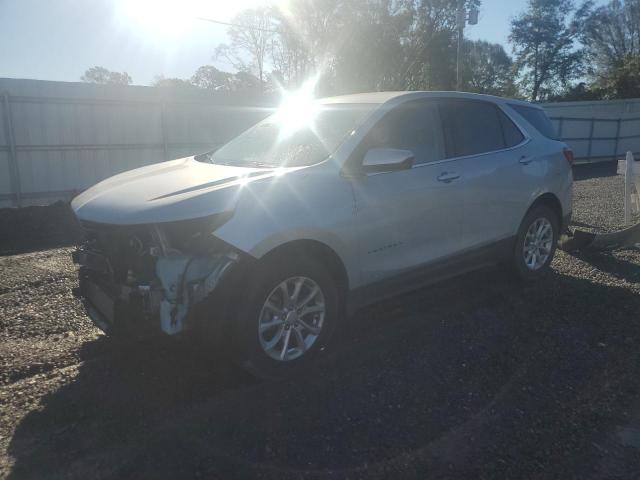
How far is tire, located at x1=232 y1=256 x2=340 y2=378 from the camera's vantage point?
337 centimetres

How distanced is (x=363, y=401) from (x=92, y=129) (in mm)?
11147

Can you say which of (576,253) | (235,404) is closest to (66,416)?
(235,404)

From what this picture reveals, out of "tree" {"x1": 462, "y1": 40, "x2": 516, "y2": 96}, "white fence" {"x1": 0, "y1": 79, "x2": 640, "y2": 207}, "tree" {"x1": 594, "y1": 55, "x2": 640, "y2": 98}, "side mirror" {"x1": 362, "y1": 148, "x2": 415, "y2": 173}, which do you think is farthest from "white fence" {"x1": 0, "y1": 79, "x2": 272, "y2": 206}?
"tree" {"x1": 462, "y1": 40, "x2": 516, "y2": 96}

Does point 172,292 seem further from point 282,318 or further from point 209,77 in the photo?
point 209,77

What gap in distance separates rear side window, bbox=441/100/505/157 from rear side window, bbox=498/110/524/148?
0.05 metres

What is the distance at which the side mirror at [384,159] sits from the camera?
3895 millimetres

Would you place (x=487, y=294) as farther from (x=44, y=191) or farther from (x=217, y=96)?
(x=217, y=96)

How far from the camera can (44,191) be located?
11953 mm

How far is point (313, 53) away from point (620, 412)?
27213 mm

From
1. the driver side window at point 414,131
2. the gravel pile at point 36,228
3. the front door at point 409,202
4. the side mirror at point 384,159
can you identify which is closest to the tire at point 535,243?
the front door at point 409,202

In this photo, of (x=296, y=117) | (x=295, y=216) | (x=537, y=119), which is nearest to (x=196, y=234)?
(x=295, y=216)

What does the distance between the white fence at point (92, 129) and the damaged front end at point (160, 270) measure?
930cm

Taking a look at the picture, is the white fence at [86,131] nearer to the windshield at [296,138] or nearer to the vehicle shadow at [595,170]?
the windshield at [296,138]

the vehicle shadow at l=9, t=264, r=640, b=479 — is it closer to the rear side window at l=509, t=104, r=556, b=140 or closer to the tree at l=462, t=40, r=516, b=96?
the rear side window at l=509, t=104, r=556, b=140
